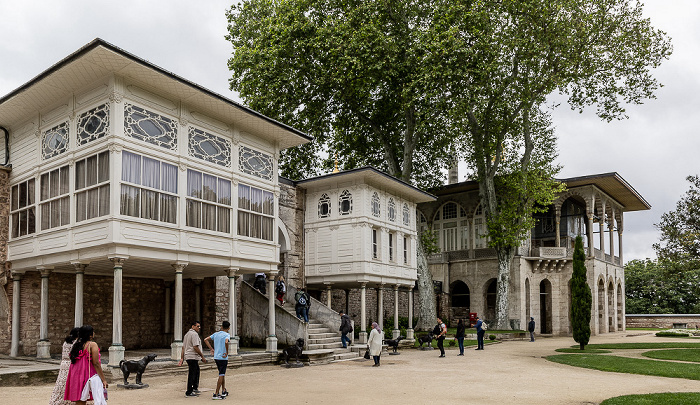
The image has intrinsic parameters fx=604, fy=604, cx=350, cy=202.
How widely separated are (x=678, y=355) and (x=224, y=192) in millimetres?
15864

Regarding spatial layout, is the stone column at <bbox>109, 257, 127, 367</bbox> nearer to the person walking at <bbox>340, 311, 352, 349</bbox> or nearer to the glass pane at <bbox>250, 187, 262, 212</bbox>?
the glass pane at <bbox>250, 187, 262, 212</bbox>

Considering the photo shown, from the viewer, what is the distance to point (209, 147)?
1677 centimetres

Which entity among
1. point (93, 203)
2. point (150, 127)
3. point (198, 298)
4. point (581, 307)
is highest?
point (150, 127)

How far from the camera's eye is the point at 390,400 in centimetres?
1105

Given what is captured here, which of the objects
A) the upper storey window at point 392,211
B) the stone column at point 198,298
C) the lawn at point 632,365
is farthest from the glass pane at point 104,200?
the lawn at point 632,365

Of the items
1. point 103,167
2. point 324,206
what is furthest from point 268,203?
point 103,167

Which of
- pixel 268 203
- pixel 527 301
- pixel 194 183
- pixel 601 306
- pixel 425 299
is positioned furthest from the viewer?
pixel 601 306

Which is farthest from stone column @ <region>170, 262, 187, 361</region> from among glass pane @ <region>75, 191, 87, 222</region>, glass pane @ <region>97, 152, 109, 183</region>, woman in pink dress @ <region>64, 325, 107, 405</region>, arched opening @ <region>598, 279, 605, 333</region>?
arched opening @ <region>598, 279, 605, 333</region>

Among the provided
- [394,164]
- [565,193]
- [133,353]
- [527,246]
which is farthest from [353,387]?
[565,193]

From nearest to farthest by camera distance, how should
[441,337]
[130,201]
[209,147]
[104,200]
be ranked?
1. [104,200]
2. [130,201]
3. [209,147]
4. [441,337]

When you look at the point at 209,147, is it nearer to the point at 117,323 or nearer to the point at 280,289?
the point at 117,323

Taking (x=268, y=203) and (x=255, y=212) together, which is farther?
(x=268, y=203)

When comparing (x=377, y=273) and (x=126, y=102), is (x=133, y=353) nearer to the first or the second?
(x=126, y=102)

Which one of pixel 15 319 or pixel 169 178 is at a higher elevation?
pixel 169 178
